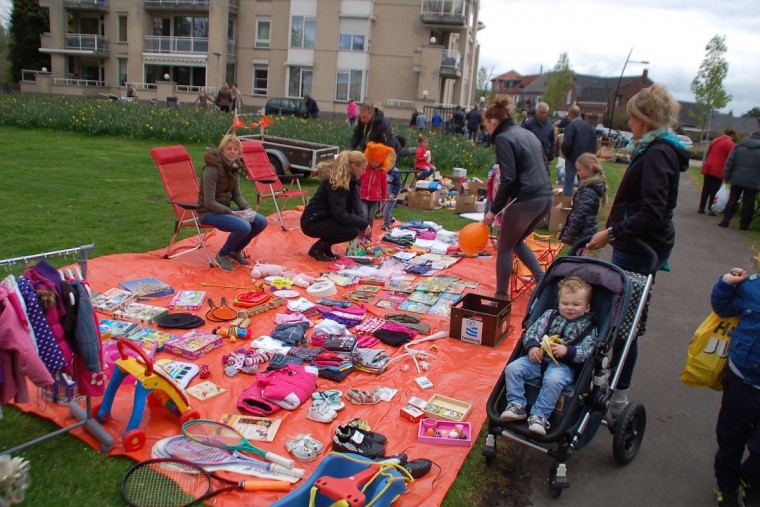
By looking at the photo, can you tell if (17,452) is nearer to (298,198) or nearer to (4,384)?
(4,384)

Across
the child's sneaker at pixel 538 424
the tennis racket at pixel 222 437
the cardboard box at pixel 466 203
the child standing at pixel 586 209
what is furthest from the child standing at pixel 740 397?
the cardboard box at pixel 466 203

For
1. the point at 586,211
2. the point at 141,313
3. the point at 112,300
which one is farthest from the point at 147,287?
the point at 586,211

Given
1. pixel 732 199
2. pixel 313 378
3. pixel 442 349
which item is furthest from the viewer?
pixel 732 199

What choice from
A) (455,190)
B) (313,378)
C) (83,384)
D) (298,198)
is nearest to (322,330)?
(313,378)

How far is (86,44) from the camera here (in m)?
36.8

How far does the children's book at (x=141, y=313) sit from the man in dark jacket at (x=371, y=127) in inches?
180

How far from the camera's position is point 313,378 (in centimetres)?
392

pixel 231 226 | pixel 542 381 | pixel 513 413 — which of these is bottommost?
pixel 513 413

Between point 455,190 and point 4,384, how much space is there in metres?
9.98

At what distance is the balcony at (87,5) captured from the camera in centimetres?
3666

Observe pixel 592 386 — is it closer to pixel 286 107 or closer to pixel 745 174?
pixel 745 174

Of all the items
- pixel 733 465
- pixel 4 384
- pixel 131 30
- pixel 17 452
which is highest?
pixel 131 30

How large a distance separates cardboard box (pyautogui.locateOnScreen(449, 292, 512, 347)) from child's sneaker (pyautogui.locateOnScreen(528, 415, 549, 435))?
1737mm

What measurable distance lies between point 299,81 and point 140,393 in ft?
108
